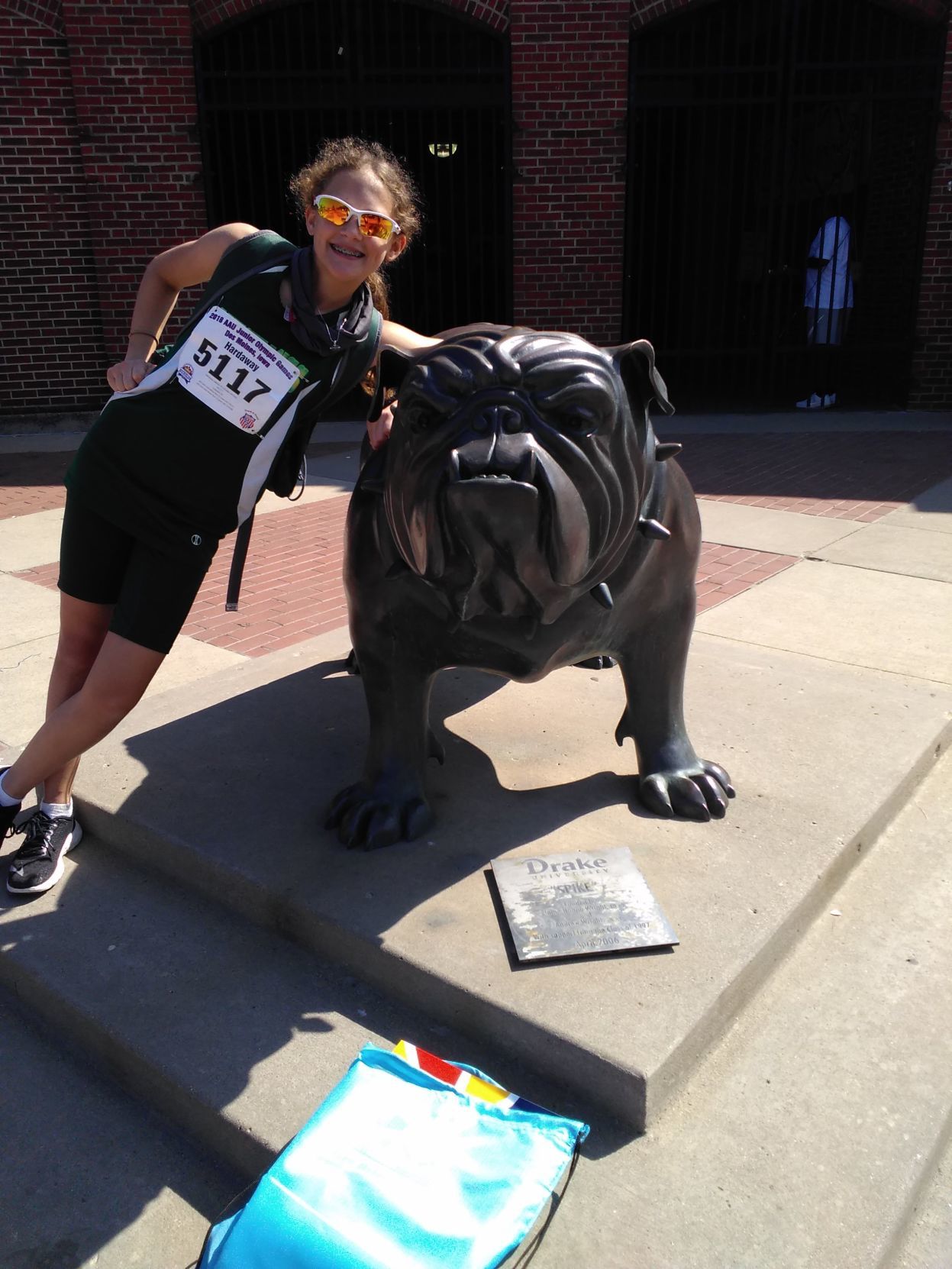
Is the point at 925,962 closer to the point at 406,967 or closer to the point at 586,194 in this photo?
the point at 406,967

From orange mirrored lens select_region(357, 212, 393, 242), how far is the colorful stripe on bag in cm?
173

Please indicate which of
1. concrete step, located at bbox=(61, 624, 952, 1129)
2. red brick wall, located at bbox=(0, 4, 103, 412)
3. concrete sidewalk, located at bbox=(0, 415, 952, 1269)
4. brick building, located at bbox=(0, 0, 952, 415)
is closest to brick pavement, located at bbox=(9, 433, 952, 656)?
concrete sidewalk, located at bbox=(0, 415, 952, 1269)

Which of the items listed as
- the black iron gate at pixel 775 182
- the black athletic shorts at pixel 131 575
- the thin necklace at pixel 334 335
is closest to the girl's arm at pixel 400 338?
the thin necklace at pixel 334 335

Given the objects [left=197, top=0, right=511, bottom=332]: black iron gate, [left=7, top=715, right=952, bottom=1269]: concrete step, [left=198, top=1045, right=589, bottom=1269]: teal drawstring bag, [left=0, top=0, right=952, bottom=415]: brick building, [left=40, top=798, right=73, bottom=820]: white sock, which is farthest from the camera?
[left=197, top=0, right=511, bottom=332]: black iron gate

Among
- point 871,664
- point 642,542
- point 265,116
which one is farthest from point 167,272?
point 265,116

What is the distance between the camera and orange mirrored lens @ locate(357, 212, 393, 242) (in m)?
2.41

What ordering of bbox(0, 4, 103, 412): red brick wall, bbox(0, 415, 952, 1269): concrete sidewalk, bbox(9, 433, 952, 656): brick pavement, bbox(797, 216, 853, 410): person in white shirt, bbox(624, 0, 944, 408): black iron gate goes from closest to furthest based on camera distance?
bbox(0, 415, 952, 1269): concrete sidewalk < bbox(9, 433, 952, 656): brick pavement < bbox(0, 4, 103, 412): red brick wall < bbox(624, 0, 944, 408): black iron gate < bbox(797, 216, 853, 410): person in white shirt

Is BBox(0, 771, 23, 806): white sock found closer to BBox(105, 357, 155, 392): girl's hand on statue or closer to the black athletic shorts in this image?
the black athletic shorts

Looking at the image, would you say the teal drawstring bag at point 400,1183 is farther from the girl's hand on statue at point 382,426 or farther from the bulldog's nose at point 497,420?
the girl's hand on statue at point 382,426

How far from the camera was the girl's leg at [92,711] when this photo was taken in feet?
8.59

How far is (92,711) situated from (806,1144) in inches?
72.7

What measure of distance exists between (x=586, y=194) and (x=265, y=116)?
10.4 ft

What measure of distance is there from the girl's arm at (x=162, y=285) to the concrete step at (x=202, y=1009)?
1316 mm

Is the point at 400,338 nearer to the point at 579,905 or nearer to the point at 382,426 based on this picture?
the point at 382,426
